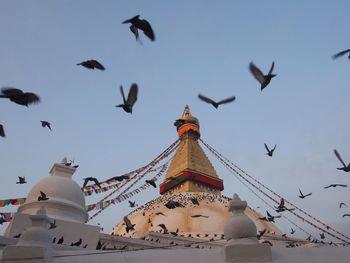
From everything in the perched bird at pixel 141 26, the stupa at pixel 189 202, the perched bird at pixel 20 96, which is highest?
the stupa at pixel 189 202

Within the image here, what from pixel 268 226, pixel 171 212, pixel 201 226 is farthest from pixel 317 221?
pixel 171 212

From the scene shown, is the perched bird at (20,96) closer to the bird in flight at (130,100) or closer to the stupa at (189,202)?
the bird in flight at (130,100)

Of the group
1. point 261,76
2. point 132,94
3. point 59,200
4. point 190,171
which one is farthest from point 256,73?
point 190,171

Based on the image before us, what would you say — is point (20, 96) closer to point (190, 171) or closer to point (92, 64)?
point (92, 64)

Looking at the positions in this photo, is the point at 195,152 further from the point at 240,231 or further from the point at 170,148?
the point at 240,231

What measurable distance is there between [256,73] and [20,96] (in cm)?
427

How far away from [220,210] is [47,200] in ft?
41.2

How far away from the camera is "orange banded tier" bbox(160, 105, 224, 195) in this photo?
26703 millimetres

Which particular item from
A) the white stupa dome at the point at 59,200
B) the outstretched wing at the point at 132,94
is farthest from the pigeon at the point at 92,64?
the white stupa dome at the point at 59,200

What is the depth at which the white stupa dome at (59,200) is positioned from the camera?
10.1m

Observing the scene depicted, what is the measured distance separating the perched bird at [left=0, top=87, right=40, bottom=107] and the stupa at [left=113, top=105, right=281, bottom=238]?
7.87 meters

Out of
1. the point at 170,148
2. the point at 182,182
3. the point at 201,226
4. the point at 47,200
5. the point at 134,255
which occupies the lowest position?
the point at 134,255

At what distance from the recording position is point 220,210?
20.5m

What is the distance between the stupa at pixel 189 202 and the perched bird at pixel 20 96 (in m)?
7.87
